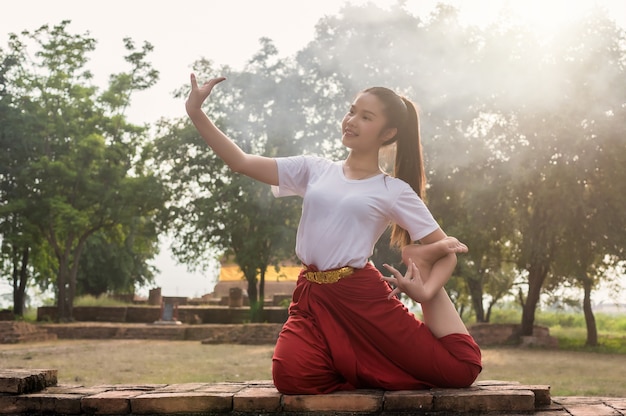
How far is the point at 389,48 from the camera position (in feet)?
74.7

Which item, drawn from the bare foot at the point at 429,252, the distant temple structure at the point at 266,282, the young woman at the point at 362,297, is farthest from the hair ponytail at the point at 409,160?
the distant temple structure at the point at 266,282

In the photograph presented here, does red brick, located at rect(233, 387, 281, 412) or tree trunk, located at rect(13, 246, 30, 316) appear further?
tree trunk, located at rect(13, 246, 30, 316)

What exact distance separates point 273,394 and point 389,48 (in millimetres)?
20160

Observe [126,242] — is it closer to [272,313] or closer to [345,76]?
[272,313]

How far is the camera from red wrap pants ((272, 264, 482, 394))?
141 inches

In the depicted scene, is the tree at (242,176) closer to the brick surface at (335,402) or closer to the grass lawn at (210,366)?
the grass lawn at (210,366)

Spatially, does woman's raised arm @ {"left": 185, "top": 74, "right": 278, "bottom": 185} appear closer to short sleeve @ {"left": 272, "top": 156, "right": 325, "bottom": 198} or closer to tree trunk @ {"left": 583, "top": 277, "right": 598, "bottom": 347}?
short sleeve @ {"left": 272, "top": 156, "right": 325, "bottom": 198}

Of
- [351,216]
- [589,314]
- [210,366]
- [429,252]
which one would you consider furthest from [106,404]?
[589,314]

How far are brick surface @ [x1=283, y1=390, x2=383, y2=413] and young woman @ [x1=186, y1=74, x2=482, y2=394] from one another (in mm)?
66

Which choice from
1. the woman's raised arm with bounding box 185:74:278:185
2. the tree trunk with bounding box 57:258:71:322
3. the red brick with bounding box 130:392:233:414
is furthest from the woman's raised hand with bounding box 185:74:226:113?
the tree trunk with bounding box 57:258:71:322

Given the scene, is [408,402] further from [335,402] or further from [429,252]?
[429,252]

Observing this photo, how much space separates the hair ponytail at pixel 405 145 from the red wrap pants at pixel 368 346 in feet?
1.28

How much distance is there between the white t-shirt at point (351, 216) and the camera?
3.58 m

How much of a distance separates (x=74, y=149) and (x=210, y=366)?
1687 centimetres
